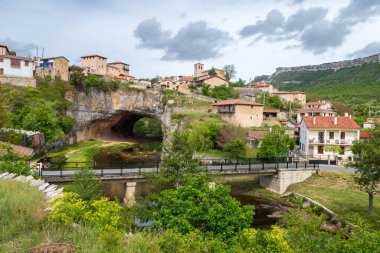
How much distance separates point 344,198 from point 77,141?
5338cm

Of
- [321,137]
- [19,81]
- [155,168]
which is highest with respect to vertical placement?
[19,81]

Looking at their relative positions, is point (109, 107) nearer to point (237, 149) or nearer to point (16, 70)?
point (16, 70)

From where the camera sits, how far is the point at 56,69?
65.6 metres

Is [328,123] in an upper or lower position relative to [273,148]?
upper

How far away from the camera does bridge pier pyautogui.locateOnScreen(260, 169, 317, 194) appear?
3403 centimetres

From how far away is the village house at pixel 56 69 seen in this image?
64375 mm

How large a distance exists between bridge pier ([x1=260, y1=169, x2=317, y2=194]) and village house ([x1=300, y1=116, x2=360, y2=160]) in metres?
11.1

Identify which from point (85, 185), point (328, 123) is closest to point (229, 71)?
point (328, 123)

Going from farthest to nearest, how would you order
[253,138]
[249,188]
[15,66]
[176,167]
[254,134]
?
[15,66]
[254,134]
[253,138]
[249,188]
[176,167]

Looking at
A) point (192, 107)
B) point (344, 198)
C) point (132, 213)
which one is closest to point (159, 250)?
point (132, 213)

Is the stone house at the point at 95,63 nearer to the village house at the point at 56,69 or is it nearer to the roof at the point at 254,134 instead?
the village house at the point at 56,69

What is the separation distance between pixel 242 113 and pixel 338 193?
2995cm

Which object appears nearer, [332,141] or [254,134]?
[332,141]

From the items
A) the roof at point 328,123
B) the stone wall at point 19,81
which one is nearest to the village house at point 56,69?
the stone wall at point 19,81
